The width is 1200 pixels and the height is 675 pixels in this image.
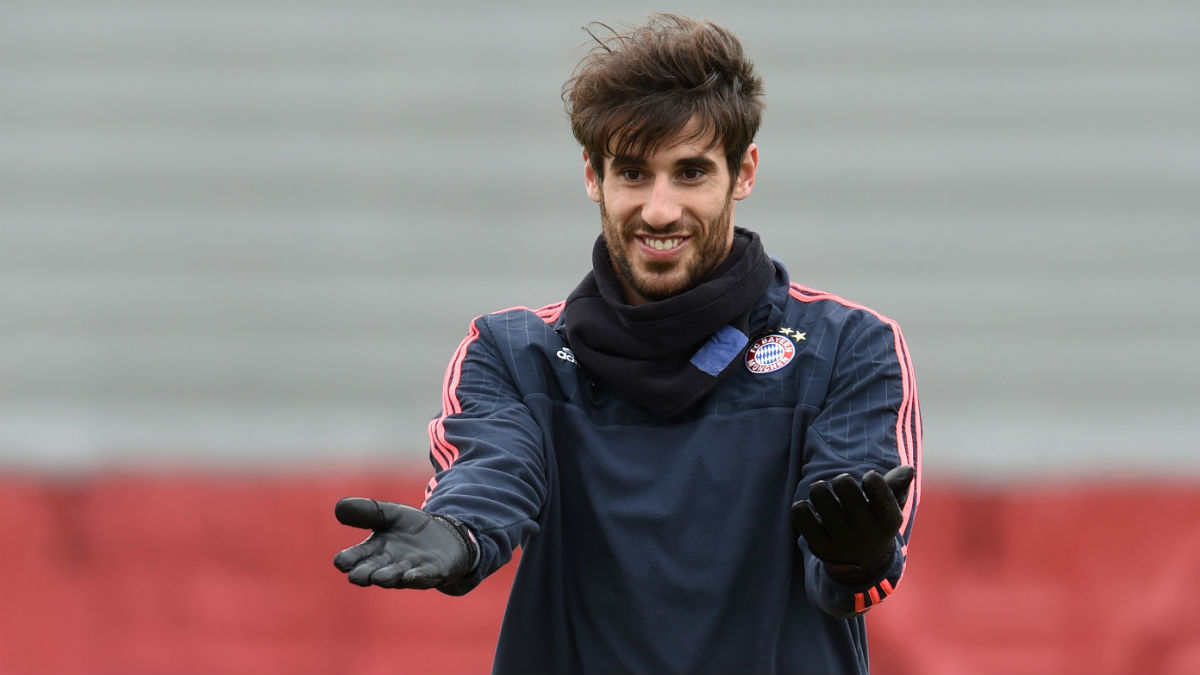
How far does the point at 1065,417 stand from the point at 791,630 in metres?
3.02

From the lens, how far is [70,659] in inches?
206

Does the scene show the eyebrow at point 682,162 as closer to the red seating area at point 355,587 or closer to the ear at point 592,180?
the ear at point 592,180

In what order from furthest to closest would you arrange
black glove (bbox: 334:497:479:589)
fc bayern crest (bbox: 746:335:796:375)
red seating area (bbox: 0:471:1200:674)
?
red seating area (bbox: 0:471:1200:674)
fc bayern crest (bbox: 746:335:796:375)
black glove (bbox: 334:497:479:589)

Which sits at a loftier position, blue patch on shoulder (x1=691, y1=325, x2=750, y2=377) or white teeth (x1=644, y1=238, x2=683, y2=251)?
white teeth (x1=644, y1=238, x2=683, y2=251)

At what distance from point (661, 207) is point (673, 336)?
0.74 feet

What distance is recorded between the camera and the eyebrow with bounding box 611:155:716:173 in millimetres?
2648

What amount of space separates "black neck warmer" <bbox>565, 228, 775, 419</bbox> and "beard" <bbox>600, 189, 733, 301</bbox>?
2 cm

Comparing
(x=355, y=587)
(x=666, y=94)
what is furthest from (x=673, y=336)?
(x=355, y=587)

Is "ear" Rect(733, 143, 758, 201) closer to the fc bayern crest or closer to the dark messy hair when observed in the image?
the dark messy hair

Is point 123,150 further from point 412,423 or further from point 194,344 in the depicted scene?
point 412,423

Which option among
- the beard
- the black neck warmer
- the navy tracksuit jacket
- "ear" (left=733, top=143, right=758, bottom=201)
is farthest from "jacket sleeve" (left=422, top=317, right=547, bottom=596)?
"ear" (left=733, top=143, right=758, bottom=201)

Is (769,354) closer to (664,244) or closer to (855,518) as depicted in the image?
(664,244)

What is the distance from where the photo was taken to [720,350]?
8.80 feet

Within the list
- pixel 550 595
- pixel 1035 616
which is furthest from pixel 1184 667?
pixel 550 595
